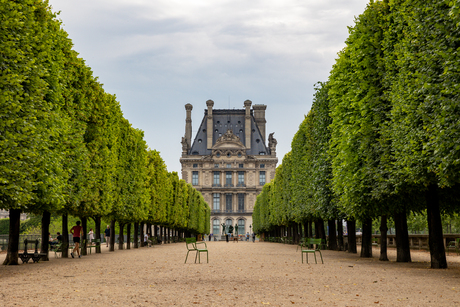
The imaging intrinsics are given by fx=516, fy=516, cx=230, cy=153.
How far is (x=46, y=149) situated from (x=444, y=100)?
12.3 m

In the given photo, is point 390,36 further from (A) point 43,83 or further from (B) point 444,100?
(A) point 43,83

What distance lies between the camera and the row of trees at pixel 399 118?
502 inches

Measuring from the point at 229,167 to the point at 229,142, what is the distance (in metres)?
5.95

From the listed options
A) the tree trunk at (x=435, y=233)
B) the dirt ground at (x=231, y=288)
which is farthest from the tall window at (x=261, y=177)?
the dirt ground at (x=231, y=288)

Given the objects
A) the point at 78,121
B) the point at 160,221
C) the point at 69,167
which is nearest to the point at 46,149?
the point at 69,167

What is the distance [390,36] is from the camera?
17.2 m

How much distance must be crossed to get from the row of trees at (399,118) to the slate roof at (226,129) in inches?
3898

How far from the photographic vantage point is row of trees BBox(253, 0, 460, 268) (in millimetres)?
12750

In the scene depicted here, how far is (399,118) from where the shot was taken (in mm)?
15969

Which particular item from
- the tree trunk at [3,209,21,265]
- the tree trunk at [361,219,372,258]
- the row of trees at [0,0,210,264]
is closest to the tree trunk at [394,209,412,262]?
the tree trunk at [361,219,372,258]

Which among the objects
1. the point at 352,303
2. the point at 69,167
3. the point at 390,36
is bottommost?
the point at 352,303

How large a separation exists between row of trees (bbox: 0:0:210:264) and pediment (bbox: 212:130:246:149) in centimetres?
8896

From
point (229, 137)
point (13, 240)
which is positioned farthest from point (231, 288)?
point (229, 137)

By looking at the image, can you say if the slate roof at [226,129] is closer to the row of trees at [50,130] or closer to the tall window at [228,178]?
the tall window at [228,178]
